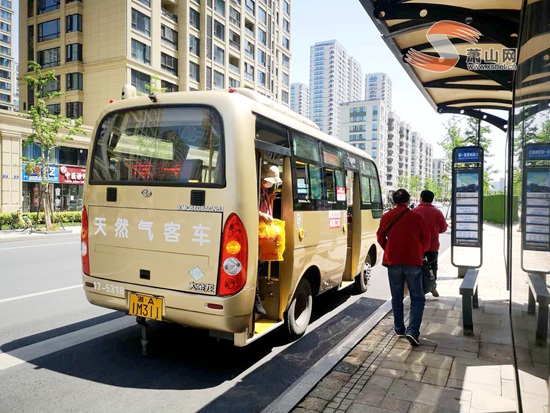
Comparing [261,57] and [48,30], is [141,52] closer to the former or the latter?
[48,30]

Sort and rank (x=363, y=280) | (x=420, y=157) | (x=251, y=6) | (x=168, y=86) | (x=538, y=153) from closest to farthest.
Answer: (x=538, y=153) < (x=363, y=280) < (x=168, y=86) < (x=251, y=6) < (x=420, y=157)

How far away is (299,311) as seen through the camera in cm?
558

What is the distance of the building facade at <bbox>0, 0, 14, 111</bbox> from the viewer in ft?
263

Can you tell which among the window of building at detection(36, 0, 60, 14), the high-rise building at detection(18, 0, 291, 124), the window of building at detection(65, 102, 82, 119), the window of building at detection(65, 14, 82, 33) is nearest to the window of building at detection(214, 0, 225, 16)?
the high-rise building at detection(18, 0, 291, 124)

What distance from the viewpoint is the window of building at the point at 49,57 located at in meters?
36.8

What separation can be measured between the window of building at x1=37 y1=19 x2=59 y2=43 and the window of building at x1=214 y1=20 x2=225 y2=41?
1448cm

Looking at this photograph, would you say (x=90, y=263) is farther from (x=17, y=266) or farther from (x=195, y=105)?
(x=17, y=266)

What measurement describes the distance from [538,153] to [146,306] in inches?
146

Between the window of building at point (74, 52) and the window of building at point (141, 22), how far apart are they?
18.4 feet

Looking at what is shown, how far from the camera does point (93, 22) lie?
34906 millimetres

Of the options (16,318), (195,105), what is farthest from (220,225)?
(16,318)

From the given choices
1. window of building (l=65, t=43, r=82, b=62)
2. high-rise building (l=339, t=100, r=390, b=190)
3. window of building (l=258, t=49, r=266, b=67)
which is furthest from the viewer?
A: high-rise building (l=339, t=100, r=390, b=190)

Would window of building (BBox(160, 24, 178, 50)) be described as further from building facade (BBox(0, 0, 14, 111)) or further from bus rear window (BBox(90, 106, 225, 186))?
building facade (BBox(0, 0, 14, 111))

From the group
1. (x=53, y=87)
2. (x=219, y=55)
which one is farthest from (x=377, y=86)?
(x=53, y=87)
